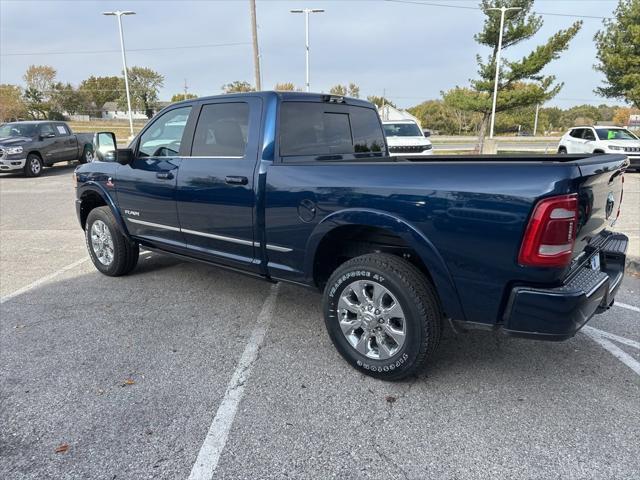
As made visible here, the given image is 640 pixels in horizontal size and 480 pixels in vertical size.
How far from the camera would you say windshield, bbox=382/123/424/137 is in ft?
44.8

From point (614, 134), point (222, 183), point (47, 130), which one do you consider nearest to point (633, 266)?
point (222, 183)

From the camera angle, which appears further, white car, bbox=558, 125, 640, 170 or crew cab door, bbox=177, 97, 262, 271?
white car, bbox=558, 125, 640, 170

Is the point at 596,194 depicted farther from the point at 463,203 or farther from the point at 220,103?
the point at 220,103

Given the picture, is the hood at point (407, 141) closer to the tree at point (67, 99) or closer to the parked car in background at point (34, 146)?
the parked car in background at point (34, 146)

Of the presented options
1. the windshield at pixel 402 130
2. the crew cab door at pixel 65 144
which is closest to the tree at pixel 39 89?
the crew cab door at pixel 65 144

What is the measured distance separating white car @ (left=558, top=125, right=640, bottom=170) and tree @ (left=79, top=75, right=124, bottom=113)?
288 feet

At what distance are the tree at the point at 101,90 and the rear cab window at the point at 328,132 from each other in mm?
94292

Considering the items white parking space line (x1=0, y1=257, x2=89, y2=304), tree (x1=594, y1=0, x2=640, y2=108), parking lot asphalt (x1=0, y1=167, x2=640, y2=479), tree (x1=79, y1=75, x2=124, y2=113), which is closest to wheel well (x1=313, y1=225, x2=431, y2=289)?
parking lot asphalt (x1=0, y1=167, x2=640, y2=479)

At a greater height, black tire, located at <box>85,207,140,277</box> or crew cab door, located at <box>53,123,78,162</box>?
crew cab door, located at <box>53,123,78,162</box>

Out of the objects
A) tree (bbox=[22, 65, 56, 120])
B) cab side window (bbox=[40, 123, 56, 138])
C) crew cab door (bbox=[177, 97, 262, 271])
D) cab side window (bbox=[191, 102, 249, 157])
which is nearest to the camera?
crew cab door (bbox=[177, 97, 262, 271])

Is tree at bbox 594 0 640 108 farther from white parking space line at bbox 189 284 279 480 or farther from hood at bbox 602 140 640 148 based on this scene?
white parking space line at bbox 189 284 279 480

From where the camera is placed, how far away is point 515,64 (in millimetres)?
23609

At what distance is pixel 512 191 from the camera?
229cm

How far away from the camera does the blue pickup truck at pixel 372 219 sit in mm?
2338
